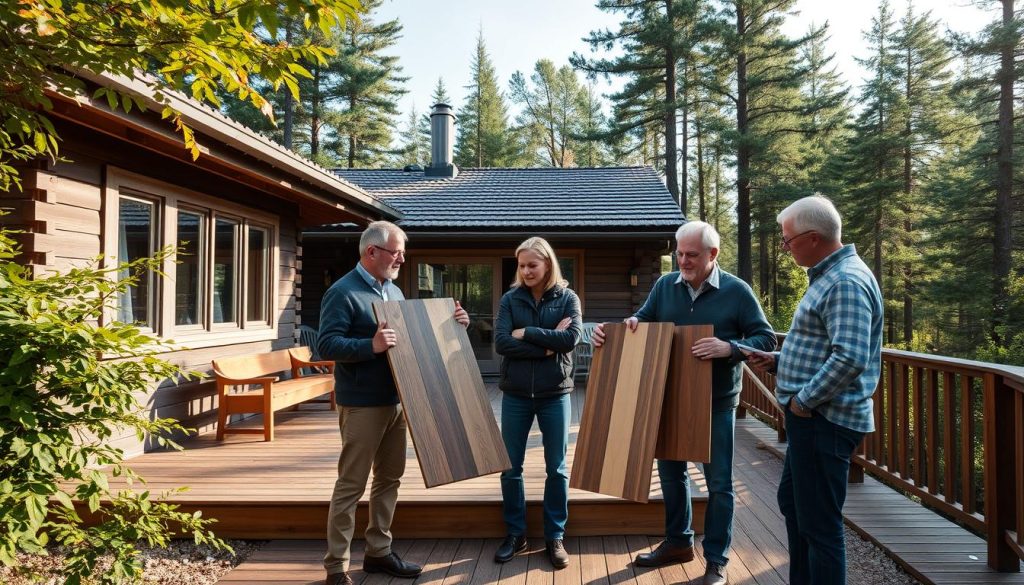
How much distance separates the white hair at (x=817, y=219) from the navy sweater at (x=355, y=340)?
1.63 m

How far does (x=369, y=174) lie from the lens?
11.1 metres

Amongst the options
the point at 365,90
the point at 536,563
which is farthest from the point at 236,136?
the point at 365,90

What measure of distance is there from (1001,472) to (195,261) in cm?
525

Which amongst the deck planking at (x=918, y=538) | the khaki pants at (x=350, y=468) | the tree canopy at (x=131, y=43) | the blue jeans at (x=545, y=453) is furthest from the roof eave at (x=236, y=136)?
the deck planking at (x=918, y=538)

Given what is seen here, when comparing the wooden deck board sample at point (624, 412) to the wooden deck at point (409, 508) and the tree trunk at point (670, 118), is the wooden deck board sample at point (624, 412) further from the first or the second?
the tree trunk at point (670, 118)

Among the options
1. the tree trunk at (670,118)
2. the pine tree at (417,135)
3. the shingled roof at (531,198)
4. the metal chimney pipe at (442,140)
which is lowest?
the shingled roof at (531,198)

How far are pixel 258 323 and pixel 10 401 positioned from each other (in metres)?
4.06

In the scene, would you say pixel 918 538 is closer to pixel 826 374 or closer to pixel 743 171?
pixel 826 374

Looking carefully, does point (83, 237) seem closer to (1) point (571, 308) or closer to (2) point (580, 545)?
(1) point (571, 308)

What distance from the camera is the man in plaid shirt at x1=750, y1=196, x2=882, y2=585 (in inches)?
71.0

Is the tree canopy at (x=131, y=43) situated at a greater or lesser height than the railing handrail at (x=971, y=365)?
greater

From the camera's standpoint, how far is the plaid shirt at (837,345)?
179cm

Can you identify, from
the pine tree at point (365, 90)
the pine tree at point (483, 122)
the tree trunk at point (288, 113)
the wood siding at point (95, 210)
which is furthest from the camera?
the pine tree at point (483, 122)

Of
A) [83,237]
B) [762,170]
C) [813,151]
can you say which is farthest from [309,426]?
[813,151]
